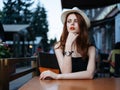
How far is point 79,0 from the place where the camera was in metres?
10.6

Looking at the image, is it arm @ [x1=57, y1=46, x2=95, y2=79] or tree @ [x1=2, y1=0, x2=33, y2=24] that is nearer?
arm @ [x1=57, y1=46, x2=95, y2=79]

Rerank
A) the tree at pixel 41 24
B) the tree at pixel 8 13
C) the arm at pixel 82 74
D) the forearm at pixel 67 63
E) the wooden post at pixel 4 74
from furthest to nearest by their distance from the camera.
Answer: the tree at pixel 41 24
the tree at pixel 8 13
the wooden post at pixel 4 74
the forearm at pixel 67 63
the arm at pixel 82 74

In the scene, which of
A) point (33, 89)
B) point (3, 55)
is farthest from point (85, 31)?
point (3, 55)

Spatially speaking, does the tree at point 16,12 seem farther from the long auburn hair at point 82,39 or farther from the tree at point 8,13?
the long auburn hair at point 82,39

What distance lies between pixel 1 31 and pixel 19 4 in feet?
86.5

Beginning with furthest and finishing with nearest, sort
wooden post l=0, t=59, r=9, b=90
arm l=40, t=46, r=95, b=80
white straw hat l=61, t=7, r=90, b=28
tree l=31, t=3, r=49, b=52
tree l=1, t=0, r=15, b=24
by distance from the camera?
tree l=31, t=3, r=49, b=52, tree l=1, t=0, r=15, b=24, wooden post l=0, t=59, r=9, b=90, white straw hat l=61, t=7, r=90, b=28, arm l=40, t=46, r=95, b=80

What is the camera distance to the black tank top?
3.15 m

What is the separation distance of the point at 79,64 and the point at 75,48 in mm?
184

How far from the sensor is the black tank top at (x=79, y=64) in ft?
10.3

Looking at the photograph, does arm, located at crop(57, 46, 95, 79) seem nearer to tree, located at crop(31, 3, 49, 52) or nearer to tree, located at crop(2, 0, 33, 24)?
tree, located at crop(2, 0, 33, 24)

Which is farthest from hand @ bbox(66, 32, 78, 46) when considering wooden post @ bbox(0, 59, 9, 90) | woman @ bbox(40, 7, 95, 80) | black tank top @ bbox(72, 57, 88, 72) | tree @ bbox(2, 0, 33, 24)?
tree @ bbox(2, 0, 33, 24)

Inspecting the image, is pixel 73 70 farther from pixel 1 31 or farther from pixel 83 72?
pixel 1 31

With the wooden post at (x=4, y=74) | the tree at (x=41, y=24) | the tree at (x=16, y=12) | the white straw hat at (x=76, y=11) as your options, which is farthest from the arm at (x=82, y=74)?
the tree at (x=41, y=24)

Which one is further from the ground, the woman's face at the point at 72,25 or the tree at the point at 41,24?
the tree at the point at 41,24
